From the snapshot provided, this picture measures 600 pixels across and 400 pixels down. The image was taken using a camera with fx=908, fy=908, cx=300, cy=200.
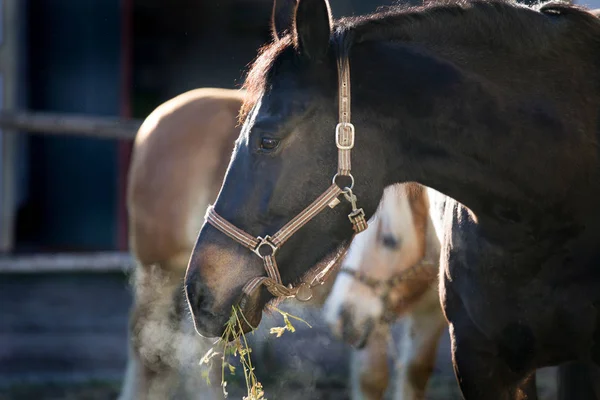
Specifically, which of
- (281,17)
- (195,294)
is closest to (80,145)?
(281,17)

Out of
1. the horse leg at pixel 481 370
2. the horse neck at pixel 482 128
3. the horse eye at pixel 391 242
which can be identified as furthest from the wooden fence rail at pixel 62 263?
the horse neck at pixel 482 128

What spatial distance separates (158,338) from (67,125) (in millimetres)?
1687

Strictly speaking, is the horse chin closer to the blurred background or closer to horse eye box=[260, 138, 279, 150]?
horse eye box=[260, 138, 279, 150]

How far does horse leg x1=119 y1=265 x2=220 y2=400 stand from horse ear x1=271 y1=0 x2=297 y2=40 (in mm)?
2149

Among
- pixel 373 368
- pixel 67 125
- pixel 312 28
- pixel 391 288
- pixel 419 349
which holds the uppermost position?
pixel 312 28

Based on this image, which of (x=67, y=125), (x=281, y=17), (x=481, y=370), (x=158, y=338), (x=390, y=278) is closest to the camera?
(x=281, y=17)

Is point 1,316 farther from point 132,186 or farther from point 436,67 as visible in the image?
point 436,67

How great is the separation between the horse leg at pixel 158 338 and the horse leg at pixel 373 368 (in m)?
0.76

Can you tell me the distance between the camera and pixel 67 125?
17.7 ft

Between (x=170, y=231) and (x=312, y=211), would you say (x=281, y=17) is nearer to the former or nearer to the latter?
(x=312, y=211)

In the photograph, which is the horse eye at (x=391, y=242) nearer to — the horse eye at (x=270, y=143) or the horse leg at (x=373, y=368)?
the horse leg at (x=373, y=368)

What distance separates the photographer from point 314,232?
2.27 m

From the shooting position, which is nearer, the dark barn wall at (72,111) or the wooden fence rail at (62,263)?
the wooden fence rail at (62,263)

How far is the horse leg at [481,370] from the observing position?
8.37 feet
